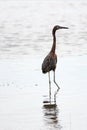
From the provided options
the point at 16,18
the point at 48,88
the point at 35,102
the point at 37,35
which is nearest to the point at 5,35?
the point at 37,35

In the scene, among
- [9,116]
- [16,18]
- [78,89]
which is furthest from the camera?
[16,18]

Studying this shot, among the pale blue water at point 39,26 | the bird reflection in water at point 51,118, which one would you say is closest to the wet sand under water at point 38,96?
the bird reflection in water at point 51,118

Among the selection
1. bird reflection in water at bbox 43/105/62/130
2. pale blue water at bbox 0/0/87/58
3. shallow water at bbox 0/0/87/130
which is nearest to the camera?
bird reflection in water at bbox 43/105/62/130

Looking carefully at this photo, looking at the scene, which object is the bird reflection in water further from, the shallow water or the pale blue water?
the pale blue water

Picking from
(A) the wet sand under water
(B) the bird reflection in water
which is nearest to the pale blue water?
(A) the wet sand under water

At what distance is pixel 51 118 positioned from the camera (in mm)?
11508

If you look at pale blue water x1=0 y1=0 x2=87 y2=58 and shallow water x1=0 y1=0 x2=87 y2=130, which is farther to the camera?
pale blue water x1=0 y1=0 x2=87 y2=58

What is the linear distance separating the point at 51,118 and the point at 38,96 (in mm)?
2213

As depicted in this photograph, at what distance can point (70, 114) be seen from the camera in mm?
11781

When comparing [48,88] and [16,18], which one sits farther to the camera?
[16,18]

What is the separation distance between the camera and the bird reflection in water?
1079 centimetres

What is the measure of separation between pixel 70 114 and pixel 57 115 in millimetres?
239

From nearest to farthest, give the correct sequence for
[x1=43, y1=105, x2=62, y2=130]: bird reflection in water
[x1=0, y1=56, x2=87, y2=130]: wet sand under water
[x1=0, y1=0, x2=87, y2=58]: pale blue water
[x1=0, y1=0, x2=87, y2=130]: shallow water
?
[x1=43, y1=105, x2=62, y2=130]: bird reflection in water < [x1=0, y1=56, x2=87, y2=130]: wet sand under water < [x1=0, y1=0, x2=87, y2=130]: shallow water < [x1=0, y1=0, x2=87, y2=58]: pale blue water

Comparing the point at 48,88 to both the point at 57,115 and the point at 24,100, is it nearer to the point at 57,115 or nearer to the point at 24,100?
the point at 24,100
